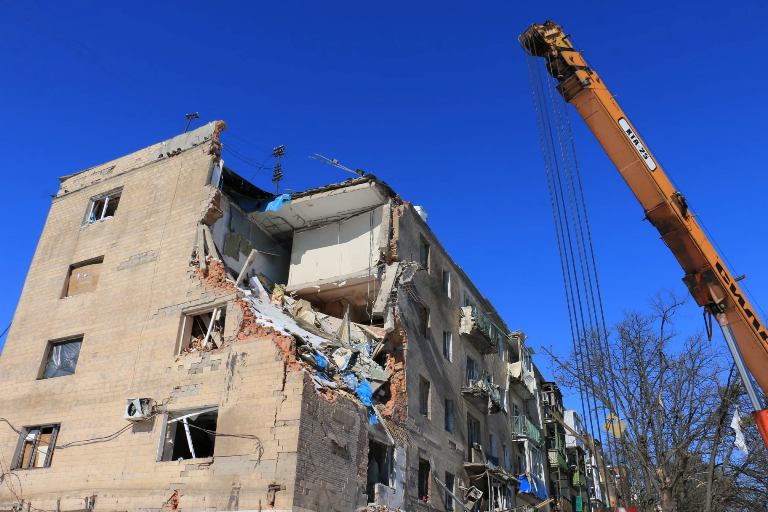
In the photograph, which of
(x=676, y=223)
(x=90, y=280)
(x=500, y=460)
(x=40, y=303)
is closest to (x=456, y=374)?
(x=500, y=460)

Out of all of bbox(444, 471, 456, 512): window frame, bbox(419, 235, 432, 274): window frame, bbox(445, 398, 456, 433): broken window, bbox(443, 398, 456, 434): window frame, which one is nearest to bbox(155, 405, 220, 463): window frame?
bbox(444, 471, 456, 512): window frame

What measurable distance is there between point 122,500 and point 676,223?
1695 cm

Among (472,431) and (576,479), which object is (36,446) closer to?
(472,431)

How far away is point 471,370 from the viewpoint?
96.2ft

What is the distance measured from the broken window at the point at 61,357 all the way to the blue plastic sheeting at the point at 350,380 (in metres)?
9.72

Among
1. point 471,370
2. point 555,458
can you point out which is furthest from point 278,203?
point 555,458

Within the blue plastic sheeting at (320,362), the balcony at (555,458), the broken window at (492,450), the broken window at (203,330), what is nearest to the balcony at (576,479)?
the balcony at (555,458)

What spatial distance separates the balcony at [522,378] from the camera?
114 feet

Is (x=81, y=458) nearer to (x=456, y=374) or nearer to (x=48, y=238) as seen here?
(x=48, y=238)

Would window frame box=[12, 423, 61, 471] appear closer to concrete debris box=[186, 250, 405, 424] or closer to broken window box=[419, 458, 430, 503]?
concrete debris box=[186, 250, 405, 424]

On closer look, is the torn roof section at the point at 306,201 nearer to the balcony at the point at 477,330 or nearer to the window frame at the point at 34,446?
the balcony at the point at 477,330

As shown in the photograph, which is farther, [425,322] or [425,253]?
[425,253]

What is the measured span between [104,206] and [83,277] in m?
3.43

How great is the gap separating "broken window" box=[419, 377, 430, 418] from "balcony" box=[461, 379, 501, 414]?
3635 mm
